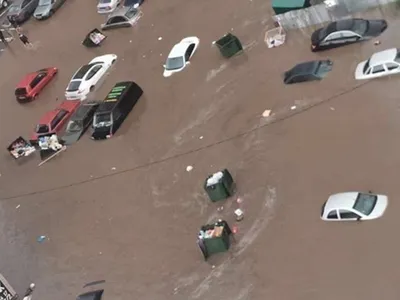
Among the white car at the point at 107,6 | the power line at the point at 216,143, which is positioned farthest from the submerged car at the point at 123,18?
the power line at the point at 216,143

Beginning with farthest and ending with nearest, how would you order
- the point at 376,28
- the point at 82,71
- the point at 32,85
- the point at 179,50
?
the point at 32,85 → the point at 82,71 → the point at 179,50 → the point at 376,28

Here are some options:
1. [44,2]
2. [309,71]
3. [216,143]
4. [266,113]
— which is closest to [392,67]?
[309,71]

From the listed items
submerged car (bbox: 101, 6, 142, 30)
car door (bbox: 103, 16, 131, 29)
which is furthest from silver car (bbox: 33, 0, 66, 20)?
car door (bbox: 103, 16, 131, 29)

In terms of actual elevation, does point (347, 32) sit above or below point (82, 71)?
below

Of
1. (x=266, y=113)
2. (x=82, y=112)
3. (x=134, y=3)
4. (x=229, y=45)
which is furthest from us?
(x=134, y=3)

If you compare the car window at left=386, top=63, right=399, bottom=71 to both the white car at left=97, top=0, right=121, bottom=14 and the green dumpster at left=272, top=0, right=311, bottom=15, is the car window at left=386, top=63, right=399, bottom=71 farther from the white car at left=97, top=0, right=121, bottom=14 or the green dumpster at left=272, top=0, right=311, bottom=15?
the white car at left=97, top=0, right=121, bottom=14

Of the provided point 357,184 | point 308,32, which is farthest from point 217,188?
point 308,32

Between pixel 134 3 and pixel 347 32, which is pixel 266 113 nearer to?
pixel 347 32

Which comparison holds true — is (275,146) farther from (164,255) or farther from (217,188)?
(164,255)
